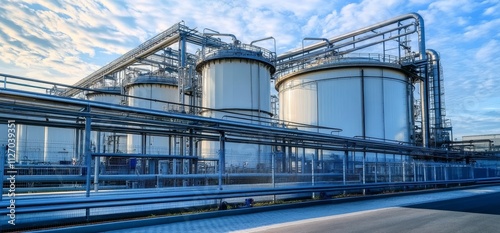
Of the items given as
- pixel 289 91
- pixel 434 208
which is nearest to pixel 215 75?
pixel 289 91

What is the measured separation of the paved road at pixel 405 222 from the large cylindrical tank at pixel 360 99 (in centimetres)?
1315

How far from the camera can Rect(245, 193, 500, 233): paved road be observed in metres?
9.27

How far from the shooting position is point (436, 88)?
97.9ft

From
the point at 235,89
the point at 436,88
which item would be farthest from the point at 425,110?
the point at 235,89

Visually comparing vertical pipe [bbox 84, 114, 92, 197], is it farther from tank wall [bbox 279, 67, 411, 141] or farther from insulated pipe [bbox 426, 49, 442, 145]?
insulated pipe [bbox 426, 49, 442, 145]

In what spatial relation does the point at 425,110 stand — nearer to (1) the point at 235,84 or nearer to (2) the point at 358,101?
(2) the point at 358,101

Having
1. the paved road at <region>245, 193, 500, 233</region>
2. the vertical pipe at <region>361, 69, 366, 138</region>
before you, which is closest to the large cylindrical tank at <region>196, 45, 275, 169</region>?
the vertical pipe at <region>361, 69, 366, 138</region>

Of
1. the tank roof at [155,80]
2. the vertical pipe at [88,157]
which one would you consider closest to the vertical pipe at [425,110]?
the tank roof at [155,80]

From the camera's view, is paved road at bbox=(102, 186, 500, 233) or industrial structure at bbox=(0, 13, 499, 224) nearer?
paved road at bbox=(102, 186, 500, 233)

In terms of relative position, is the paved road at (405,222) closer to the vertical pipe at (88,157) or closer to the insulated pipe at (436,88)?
the vertical pipe at (88,157)

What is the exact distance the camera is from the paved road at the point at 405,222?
30.4 feet

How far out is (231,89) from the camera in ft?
76.0

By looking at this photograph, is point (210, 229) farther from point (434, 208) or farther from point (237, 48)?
point (237, 48)

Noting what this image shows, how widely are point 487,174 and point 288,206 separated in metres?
26.4
